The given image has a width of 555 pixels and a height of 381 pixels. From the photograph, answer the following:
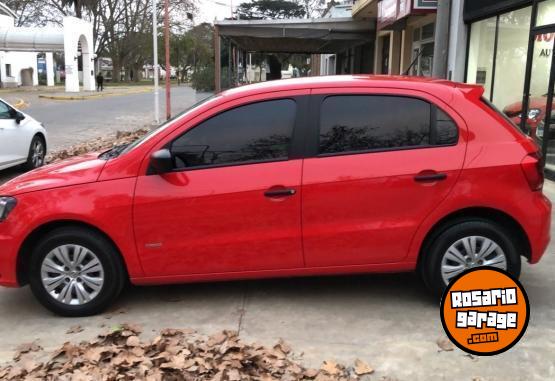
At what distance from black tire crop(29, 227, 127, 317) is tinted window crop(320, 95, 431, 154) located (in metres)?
1.68

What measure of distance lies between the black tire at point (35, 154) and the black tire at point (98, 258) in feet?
20.9

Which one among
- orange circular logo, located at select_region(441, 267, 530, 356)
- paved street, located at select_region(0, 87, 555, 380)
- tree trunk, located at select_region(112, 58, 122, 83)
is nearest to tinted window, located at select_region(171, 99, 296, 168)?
paved street, located at select_region(0, 87, 555, 380)

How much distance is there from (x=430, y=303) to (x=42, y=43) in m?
41.8

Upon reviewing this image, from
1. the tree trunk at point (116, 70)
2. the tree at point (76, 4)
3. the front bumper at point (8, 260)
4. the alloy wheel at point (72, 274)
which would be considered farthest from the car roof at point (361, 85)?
the tree trunk at point (116, 70)

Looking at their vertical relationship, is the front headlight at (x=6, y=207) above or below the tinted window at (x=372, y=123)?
below

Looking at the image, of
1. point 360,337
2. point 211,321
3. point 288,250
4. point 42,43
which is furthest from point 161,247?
point 42,43

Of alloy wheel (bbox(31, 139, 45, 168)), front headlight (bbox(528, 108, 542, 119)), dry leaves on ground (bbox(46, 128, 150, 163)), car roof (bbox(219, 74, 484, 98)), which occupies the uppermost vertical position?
car roof (bbox(219, 74, 484, 98))

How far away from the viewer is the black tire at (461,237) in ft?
13.2

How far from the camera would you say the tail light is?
3990mm

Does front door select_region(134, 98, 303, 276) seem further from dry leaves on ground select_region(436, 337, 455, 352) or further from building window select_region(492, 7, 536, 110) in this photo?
building window select_region(492, 7, 536, 110)

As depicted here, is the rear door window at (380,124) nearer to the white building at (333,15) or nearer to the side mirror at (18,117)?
the side mirror at (18,117)

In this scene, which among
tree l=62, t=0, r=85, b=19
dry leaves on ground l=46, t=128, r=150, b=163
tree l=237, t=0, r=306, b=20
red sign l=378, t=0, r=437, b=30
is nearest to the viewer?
dry leaves on ground l=46, t=128, r=150, b=163

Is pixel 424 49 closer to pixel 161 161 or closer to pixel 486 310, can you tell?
pixel 161 161

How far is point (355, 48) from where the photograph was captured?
25.3m
